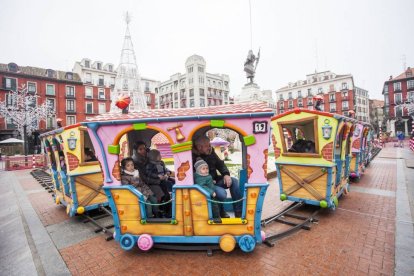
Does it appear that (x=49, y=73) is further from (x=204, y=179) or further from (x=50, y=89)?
(x=204, y=179)

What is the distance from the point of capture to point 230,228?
3.47 metres

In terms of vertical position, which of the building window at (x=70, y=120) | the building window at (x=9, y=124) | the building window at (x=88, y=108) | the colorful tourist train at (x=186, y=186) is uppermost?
the building window at (x=88, y=108)

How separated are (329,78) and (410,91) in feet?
50.7

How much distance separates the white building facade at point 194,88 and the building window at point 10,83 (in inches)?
1175

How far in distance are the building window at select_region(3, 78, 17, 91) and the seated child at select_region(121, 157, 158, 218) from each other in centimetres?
3619

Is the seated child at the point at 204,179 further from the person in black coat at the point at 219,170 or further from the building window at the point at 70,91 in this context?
the building window at the point at 70,91

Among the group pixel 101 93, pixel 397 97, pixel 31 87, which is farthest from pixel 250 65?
pixel 397 97

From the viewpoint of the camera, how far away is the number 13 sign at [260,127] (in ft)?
10.5

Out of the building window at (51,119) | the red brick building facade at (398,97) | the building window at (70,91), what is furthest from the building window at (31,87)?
the red brick building facade at (398,97)

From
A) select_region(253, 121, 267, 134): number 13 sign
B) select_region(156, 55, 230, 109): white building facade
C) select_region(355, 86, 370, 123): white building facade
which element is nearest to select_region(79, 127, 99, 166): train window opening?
select_region(253, 121, 267, 134): number 13 sign

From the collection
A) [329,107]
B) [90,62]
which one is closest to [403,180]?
[90,62]

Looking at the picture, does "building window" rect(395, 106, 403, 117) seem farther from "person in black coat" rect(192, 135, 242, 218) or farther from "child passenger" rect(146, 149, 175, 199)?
"child passenger" rect(146, 149, 175, 199)

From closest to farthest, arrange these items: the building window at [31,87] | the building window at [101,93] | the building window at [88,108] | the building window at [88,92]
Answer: the building window at [31,87] → the building window at [88,108] → the building window at [88,92] → the building window at [101,93]

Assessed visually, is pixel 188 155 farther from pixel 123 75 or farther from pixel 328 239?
pixel 123 75
